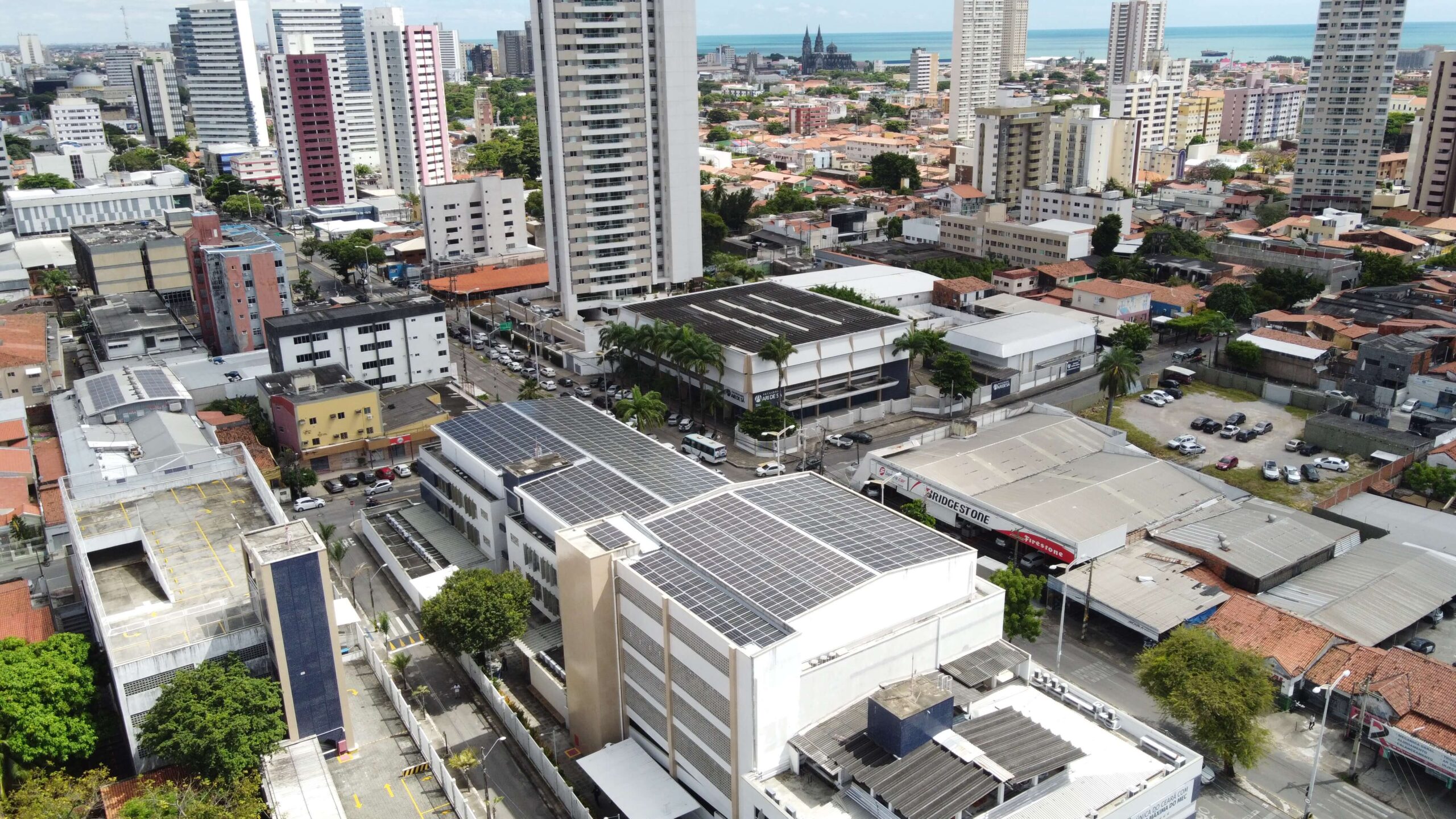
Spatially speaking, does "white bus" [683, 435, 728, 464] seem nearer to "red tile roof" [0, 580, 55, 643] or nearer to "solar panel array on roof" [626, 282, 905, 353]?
"solar panel array on roof" [626, 282, 905, 353]

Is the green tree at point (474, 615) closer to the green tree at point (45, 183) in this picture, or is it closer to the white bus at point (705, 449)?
the white bus at point (705, 449)

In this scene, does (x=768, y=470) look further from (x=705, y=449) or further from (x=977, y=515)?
(x=977, y=515)

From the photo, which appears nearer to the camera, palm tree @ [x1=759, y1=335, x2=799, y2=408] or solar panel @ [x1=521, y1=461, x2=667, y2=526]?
solar panel @ [x1=521, y1=461, x2=667, y2=526]

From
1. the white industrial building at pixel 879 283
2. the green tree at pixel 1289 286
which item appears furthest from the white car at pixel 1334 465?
the white industrial building at pixel 879 283

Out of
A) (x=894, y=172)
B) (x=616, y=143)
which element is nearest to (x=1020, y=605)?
(x=616, y=143)

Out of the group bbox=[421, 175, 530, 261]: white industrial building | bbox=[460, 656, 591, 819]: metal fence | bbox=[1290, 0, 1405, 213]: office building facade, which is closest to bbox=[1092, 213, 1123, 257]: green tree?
bbox=[1290, 0, 1405, 213]: office building facade
